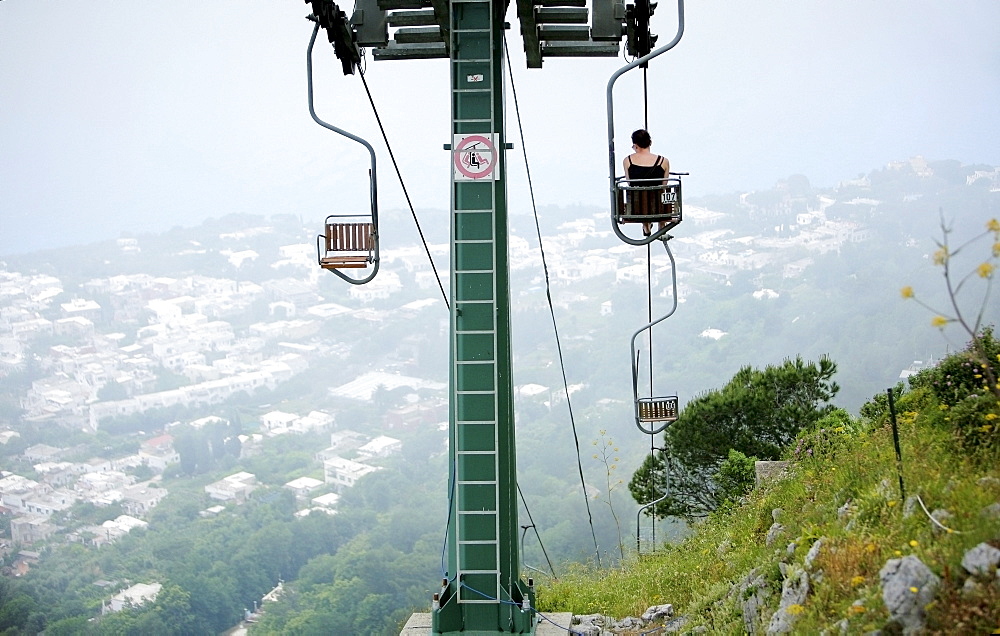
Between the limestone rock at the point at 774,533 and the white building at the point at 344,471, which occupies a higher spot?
the limestone rock at the point at 774,533

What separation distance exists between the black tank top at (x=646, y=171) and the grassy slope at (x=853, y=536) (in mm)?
2467

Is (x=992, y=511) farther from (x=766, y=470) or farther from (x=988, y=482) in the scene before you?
(x=766, y=470)

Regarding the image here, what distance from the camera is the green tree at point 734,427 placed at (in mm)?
15680

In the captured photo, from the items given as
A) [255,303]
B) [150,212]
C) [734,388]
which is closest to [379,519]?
[255,303]

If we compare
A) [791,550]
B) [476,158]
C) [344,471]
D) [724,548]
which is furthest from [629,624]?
[344,471]

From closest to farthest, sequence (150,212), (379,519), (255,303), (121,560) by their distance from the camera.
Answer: (121,560), (379,519), (255,303), (150,212)

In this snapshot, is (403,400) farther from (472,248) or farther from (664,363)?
(472,248)

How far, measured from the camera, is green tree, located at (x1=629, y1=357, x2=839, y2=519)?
15680 millimetres

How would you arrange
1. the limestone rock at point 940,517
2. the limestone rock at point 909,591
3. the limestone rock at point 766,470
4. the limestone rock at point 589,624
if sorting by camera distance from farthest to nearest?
the limestone rock at point 766,470 < the limestone rock at point 589,624 < the limestone rock at point 940,517 < the limestone rock at point 909,591

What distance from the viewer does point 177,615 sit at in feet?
151

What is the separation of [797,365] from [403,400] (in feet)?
191

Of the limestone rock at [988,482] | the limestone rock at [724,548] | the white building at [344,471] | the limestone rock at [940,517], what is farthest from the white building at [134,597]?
the limestone rock at [988,482]

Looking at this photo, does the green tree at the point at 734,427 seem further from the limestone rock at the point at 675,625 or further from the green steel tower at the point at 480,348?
the green steel tower at the point at 480,348

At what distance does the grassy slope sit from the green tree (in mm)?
6049
